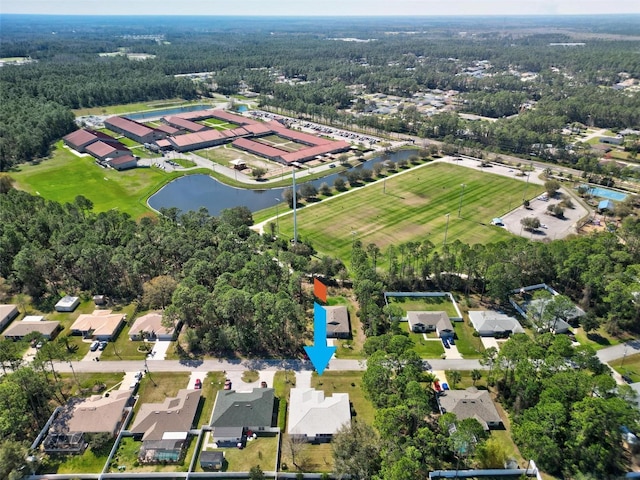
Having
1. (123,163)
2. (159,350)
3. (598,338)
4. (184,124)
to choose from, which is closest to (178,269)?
(159,350)

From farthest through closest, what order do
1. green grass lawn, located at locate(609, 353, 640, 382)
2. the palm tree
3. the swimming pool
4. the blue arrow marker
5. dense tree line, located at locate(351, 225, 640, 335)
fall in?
the swimming pool, dense tree line, located at locate(351, 225, 640, 335), the blue arrow marker, green grass lawn, located at locate(609, 353, 640, 382), the palm tree

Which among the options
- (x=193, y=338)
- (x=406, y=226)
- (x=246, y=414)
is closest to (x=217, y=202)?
(x=406, y=226)

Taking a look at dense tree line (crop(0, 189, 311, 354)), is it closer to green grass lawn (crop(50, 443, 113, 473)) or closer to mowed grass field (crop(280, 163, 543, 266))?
mowed grass field (crop(280, 163, 543, 266))

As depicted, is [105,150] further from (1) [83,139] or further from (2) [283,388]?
(2) [283,388]

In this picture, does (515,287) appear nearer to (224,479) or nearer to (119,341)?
(224,479)

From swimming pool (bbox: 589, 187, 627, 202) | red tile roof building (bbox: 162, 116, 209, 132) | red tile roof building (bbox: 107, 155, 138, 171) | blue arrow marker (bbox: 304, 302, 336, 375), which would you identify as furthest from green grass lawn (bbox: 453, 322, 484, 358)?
red tile roof building (bbox: 162, 116, 209, 132)

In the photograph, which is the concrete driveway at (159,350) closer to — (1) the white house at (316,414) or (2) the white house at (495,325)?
(1) the white house at (316,414)
